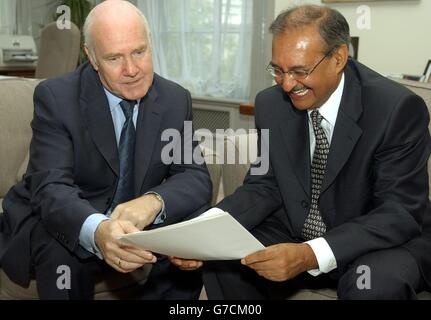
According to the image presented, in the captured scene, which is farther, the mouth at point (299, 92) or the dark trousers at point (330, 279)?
the mouth at point (299, 92)

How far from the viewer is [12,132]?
7.14 feet

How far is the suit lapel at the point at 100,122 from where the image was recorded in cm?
162

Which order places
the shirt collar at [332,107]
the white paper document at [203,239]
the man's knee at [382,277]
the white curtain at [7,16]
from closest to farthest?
the white paper document at [203,239] < the man's knee at [382,277] < the shirt collar at [332,107] < the white curtain at [7,16]

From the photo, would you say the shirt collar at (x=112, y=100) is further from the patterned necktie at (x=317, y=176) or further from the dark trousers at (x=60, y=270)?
the patterned necktie at (x=317, y=176)

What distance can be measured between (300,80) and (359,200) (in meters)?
0.37

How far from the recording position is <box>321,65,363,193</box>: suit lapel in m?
1.45

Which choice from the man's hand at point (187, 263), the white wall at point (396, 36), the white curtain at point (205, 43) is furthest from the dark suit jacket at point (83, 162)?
the white curtain at point (205, 43)

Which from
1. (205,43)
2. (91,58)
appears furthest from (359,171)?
(205,43)

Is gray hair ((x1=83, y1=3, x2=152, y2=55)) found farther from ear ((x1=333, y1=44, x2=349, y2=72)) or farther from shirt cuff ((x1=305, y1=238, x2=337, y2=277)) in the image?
shirt cuff ((x1=305, y1=238, x2=337, y2=277))

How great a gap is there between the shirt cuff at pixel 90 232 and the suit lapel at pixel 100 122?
10.0 inches

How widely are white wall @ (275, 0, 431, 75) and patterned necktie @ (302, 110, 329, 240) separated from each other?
1.63 m

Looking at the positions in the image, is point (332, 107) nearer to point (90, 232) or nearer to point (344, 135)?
point (344, 135)

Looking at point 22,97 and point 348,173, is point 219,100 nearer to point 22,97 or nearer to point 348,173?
point 22,97

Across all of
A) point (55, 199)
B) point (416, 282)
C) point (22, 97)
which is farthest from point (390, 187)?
point (22, 97)
